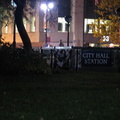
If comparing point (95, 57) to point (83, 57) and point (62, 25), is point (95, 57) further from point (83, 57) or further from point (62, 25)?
point (62, 25)

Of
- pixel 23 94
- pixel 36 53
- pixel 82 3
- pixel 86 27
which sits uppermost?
pixel 82 3

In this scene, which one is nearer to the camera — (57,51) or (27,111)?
(27,111)

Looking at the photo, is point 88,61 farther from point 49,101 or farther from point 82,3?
point 82,3

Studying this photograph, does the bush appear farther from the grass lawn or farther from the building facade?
the building facade

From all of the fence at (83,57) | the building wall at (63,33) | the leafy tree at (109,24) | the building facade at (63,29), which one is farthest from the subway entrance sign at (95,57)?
the building wall at (63,33)

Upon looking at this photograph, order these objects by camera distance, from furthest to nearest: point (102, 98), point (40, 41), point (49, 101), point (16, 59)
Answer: point (40, 41), point (16, 59), point (102, 98), point (49, 101)

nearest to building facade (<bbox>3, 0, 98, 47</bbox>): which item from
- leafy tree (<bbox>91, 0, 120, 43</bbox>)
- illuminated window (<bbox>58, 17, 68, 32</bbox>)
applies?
illuminated window (<bbox>58, 17, 68, 32</bbox>)

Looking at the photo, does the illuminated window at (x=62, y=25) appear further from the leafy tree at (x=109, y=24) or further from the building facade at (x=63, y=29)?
the leafy tree at (x=109, y=24)

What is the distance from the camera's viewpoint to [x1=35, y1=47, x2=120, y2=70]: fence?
1769 cm

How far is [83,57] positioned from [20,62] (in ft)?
15.5

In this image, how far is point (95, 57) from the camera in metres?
17.7

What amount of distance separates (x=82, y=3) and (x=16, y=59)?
3518 cm

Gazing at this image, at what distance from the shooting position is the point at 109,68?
58.8 ft

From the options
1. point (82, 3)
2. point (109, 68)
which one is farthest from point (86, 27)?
point (109, 68)
